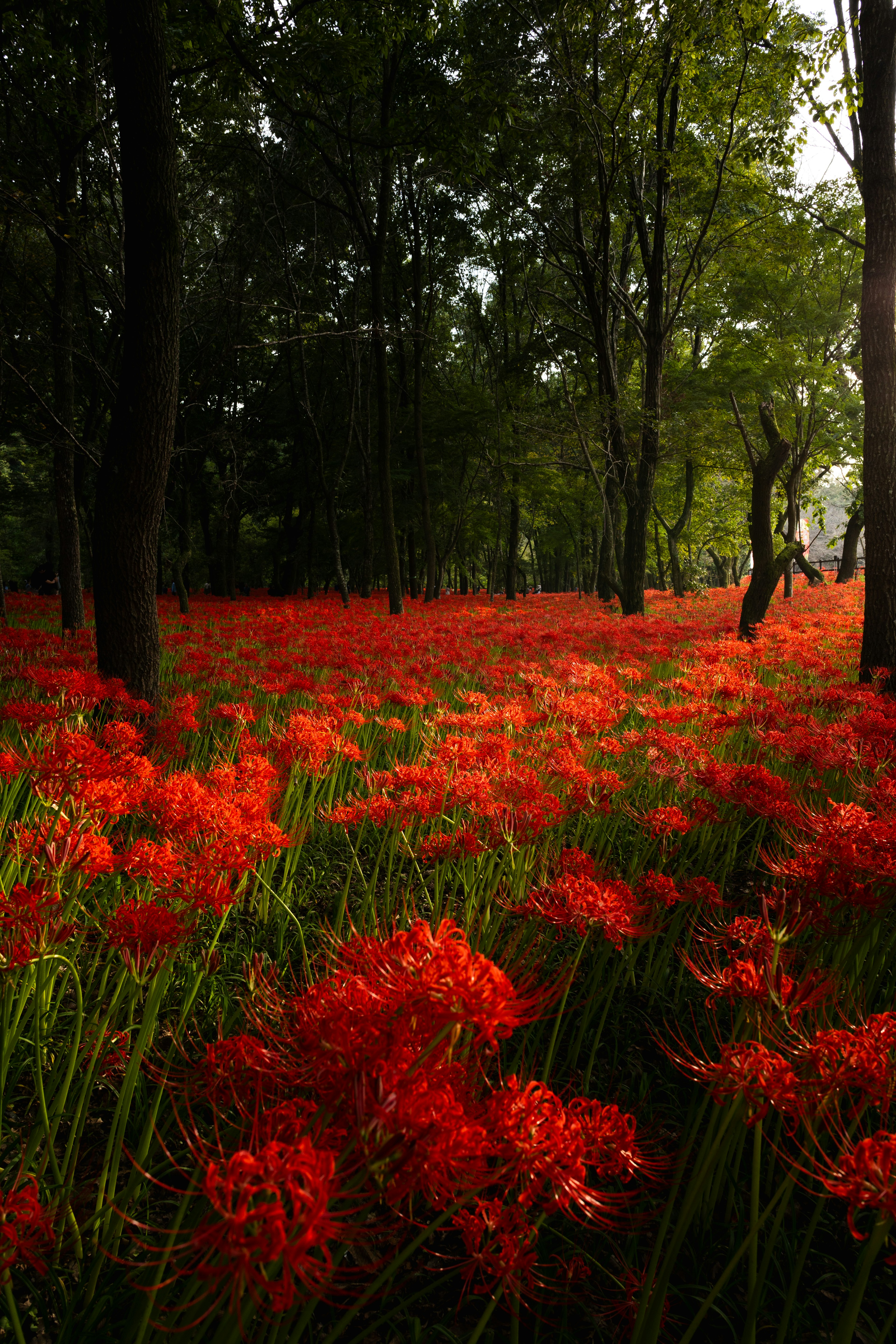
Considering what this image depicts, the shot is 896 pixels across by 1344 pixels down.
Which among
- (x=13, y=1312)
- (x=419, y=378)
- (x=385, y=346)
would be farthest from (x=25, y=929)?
(x=419, y=378)

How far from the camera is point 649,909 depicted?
2279 millimetres

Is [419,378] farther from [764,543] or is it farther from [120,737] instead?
[120,737]

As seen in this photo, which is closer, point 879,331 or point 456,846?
point 456,846

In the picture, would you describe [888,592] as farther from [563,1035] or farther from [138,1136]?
[138,1136]

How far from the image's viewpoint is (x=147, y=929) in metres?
1.34

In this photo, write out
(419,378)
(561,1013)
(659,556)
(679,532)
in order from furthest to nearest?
(659,556)
(679,532)
(419,378)
(561,1013)

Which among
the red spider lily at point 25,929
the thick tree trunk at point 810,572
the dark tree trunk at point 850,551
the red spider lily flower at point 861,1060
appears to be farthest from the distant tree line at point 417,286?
the red spider lily flower at point 861,1060

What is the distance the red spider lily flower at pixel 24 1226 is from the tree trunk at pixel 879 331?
6.53 m

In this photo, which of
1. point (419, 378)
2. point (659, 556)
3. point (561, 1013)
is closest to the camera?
point (561, 1013)

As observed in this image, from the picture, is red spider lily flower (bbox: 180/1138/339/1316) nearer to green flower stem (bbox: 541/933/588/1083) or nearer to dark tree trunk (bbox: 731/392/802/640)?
green flower stem (bbox: 541/933/588/1083)

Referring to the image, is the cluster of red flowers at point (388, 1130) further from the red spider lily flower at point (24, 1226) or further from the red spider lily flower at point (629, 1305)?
the red spider lily flower at point (629, 1305)

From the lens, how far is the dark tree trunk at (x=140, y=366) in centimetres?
397

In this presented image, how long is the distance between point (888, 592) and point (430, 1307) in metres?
6.68

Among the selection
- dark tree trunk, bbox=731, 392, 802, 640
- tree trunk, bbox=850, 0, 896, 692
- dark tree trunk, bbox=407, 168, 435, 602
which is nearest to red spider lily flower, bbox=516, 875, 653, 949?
tree trunk, bbox=850, 0, 896, 692
